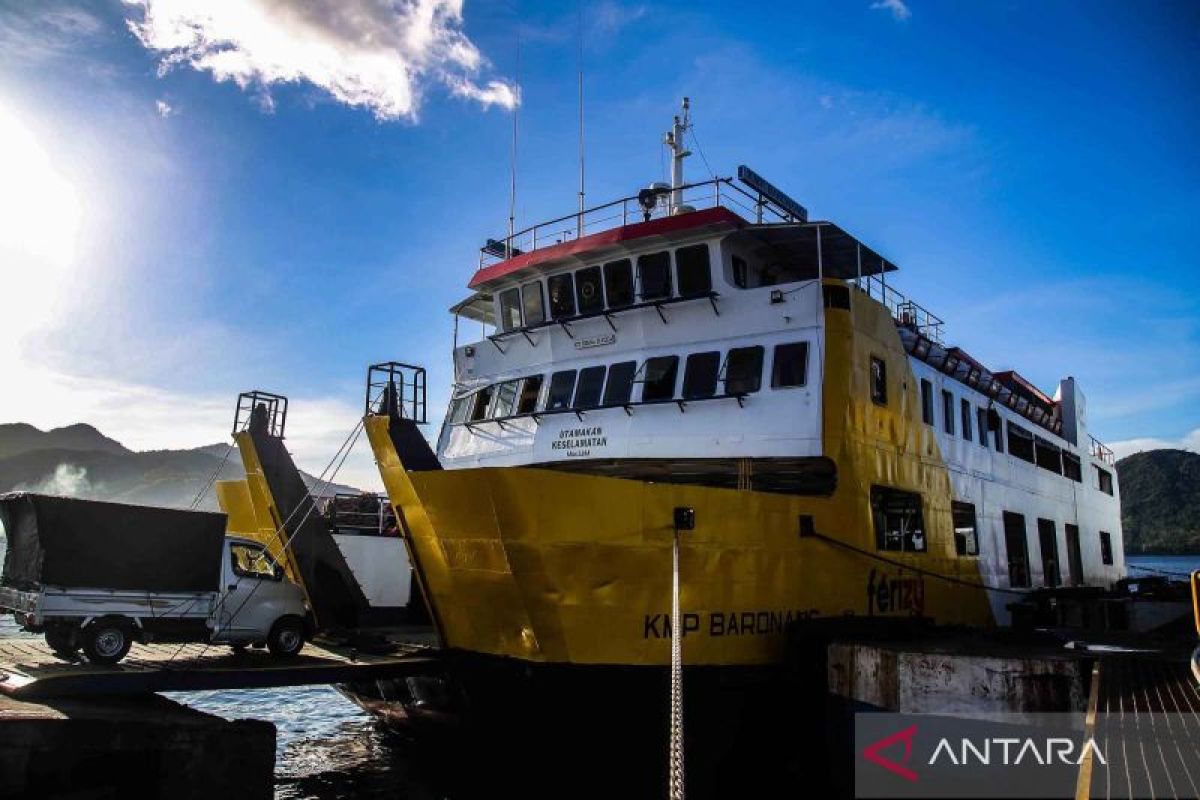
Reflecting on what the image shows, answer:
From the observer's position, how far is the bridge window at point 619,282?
1287 centimetres

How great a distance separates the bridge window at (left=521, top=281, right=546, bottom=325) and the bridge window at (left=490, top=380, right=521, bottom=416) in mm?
1138

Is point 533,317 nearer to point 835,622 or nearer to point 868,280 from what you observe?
point 868,280

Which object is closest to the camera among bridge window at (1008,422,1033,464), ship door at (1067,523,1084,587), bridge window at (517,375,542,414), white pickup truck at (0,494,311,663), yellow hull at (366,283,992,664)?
yellow hull at (366,283,992,664)

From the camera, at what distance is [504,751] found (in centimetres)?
920

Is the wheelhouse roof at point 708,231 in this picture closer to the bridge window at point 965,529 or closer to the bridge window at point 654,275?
the bridge window at point 654,275

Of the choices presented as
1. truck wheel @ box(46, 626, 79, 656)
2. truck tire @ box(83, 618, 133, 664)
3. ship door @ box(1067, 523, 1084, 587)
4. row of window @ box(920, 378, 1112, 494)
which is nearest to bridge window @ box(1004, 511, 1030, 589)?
row of window @ box(920, 378, 1112, 494)

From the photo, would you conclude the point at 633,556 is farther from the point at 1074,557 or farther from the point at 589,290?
the point at 1074,557

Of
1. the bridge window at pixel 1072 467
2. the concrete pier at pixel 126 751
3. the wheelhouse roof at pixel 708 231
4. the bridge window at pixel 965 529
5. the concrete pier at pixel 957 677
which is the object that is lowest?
the concrete pier at pixel 126 751

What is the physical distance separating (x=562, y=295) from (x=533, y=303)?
0.74 m

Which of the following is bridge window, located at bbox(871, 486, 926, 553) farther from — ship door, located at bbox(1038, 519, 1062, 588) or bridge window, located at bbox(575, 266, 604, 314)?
ship door, located at bbox(1038, 519, 1062, 588)

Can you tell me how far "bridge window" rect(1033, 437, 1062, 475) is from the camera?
1981cm

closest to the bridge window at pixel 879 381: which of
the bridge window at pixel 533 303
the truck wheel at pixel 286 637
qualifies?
the bridge window at pixel 533 303

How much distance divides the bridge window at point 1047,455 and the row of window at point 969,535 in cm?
150

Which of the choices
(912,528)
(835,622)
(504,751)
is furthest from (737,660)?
(912,528)
